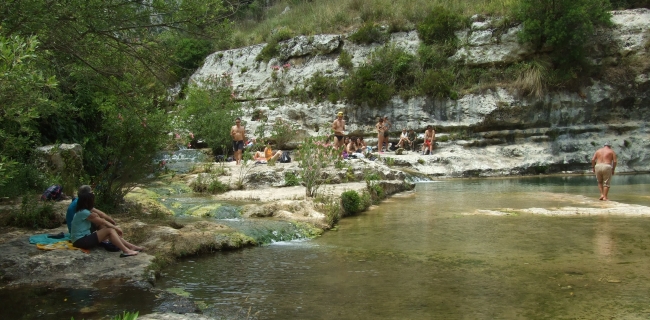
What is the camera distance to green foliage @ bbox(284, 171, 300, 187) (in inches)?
523

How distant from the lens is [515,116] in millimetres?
22609

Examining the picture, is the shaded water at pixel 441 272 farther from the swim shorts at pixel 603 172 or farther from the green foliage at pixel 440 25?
the green foliage at pixel 440 25

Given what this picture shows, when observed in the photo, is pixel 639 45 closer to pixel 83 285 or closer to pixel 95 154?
pixel 95 154

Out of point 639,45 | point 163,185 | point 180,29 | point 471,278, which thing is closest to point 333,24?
point 639,45

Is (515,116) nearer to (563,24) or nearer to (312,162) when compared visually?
(563,24)

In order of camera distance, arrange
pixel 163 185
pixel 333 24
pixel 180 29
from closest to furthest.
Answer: pixel 180 29
pixel 163 185
pixel 333 24

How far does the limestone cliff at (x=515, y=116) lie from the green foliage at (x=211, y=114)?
1822 millimetres

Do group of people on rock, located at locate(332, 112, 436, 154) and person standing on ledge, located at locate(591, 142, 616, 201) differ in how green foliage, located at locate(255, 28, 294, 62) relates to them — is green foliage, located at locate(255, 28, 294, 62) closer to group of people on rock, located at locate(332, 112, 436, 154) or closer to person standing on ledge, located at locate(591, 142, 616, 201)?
group of people on rock, located at locate(332, 112, 436, 154)

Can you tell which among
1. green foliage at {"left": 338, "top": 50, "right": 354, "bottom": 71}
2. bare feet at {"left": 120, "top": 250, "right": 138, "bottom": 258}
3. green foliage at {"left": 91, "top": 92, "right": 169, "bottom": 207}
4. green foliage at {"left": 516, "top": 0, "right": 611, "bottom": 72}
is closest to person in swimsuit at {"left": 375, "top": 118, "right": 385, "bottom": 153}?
green foliage at {"left": 338, "top": 50, "right": 354, "bottom": 71}

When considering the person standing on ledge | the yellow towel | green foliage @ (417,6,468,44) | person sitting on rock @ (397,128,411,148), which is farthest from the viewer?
green foliage @ (417,6,468,44)

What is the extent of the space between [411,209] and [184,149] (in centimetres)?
1367

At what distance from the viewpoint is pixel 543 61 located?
23.1 meters

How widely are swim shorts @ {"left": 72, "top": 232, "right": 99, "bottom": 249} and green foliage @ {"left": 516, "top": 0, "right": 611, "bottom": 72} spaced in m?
20.8

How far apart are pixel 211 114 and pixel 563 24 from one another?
15364mm
